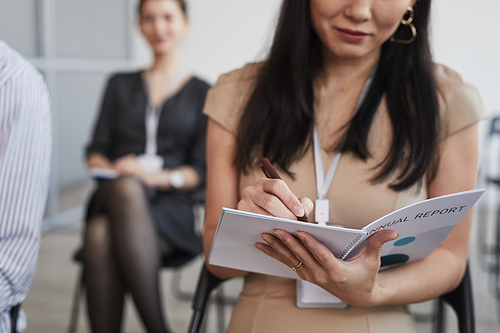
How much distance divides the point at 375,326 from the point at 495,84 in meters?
4.36

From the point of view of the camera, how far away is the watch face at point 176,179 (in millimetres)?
2131

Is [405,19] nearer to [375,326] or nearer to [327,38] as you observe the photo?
[327,38]

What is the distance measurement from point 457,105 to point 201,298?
0.72 meters

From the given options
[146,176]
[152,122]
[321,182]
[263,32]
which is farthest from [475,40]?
[321,182]

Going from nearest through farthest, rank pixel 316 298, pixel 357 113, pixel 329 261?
pixel 329 261, pixel 316 298, pixel 357 113

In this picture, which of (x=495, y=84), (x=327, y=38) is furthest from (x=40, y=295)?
(x=495, y=84)

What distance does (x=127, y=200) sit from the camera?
181cm

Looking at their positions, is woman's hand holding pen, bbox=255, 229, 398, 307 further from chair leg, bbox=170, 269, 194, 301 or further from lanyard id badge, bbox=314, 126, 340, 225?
chair leg, bbox=170, 269, 194, 301

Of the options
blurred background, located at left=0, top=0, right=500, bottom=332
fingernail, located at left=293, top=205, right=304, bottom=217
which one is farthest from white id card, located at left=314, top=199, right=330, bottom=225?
blurred background, located at left=0, top=0, right=500, bottom=332

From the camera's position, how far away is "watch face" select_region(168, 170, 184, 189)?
2131 mm

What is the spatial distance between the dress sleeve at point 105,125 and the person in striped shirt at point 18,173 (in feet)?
4.11

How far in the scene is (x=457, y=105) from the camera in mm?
1050

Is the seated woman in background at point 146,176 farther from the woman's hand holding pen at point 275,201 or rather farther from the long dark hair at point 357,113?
the woman's hand holding pen at point 275,201

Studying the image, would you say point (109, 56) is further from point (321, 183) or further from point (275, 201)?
point (275, 201)
